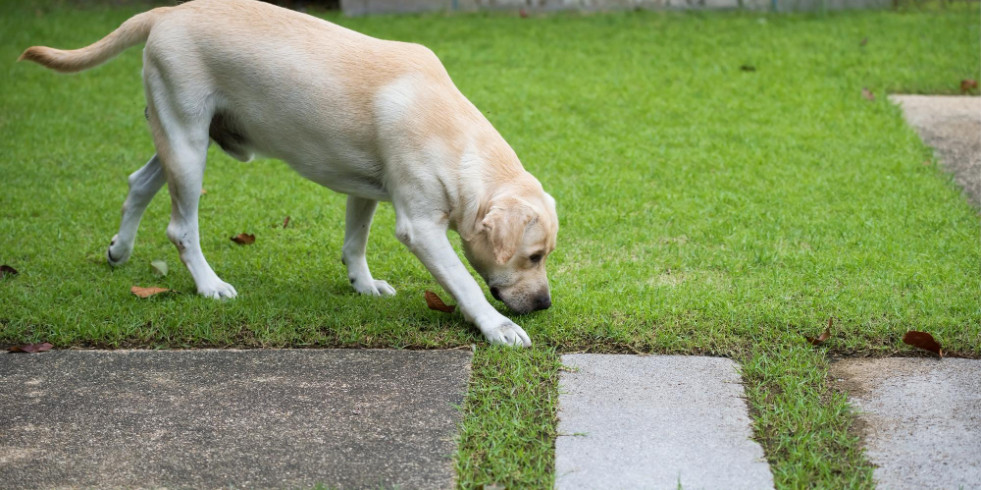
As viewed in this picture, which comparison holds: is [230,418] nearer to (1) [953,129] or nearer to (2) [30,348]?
(2) [30,348]

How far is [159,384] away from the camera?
369 centimetres

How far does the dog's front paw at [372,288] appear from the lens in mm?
4602

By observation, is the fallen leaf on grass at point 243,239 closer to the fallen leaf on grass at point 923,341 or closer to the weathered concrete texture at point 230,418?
the weathered concrete texture at point 230,418

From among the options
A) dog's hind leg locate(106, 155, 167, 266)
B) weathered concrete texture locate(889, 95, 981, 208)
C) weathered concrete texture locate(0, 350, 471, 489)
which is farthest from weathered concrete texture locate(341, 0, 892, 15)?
weathered concrete texture locate(0, 350, 471, 489)

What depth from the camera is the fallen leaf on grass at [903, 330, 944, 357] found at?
3854 mm

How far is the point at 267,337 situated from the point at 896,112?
5.06 m

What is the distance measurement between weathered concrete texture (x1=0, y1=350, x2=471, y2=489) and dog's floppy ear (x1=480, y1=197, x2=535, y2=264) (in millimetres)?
439

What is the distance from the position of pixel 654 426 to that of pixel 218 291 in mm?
2124

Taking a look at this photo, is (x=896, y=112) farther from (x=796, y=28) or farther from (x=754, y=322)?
(x=754, y=322)

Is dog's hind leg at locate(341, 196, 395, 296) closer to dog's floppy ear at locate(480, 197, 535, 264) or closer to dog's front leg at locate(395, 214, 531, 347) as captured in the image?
dog's front leg at locate(395, 214, 531, 347)

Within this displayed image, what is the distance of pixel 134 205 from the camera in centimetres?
486

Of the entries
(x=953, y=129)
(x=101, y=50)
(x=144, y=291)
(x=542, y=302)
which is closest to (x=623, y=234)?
(x=542, y=302)

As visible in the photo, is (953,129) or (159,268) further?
(953,129)

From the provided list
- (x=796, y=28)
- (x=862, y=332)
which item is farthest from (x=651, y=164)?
(x=796, y=28)
